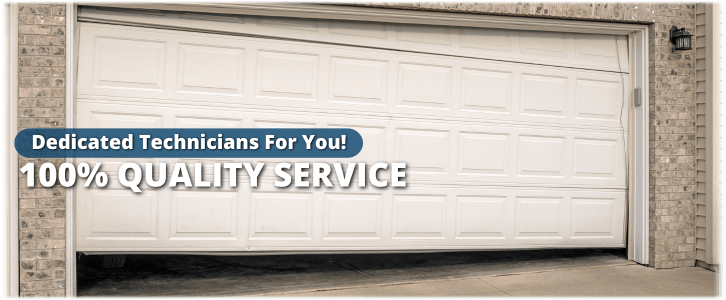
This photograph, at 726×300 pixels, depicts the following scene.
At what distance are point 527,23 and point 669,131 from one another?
1.75 metres

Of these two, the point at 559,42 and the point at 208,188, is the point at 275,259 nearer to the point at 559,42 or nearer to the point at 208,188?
the point at 208,188

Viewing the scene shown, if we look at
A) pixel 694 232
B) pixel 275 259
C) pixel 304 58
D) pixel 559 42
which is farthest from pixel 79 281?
pixel 694 232

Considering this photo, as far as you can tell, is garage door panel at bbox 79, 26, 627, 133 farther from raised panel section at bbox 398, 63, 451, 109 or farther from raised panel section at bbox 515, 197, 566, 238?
raised panel section at bbox 515, 197, 566, 238

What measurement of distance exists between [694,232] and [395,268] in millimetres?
2955

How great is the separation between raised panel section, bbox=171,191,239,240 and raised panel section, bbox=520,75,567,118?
9.39 ft

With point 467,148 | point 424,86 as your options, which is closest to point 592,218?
point 467,148

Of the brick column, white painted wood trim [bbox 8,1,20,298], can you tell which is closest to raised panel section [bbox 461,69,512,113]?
the brick column

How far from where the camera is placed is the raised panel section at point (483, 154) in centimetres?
513

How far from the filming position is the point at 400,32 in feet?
16.4

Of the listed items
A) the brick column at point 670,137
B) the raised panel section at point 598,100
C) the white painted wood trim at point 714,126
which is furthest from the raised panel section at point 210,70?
the white painted wood trim at point 714,126

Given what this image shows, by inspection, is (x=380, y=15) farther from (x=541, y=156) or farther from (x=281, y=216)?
(x=541, y=156)

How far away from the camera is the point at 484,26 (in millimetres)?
5047

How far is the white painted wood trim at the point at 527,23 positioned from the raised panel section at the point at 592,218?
0.79 ft

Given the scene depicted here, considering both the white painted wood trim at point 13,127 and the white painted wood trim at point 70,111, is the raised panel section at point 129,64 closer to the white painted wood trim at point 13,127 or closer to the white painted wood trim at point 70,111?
the white painted wood trim at point 70,111
